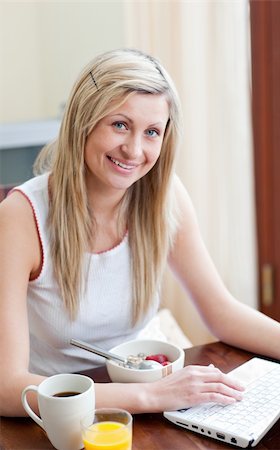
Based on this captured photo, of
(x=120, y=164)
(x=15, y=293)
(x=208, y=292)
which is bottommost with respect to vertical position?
(x=208, y=292)

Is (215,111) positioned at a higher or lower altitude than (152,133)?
lower

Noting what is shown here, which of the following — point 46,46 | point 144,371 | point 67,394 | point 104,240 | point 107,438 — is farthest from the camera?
point 46,46

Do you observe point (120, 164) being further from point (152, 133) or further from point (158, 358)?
point (158, 358)

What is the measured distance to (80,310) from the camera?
5.26ft

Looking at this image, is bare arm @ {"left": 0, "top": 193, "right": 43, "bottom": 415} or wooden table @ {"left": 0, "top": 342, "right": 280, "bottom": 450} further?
bare arm @ {"left": 0, "top": 193, "right": 43, "bottom": 415}

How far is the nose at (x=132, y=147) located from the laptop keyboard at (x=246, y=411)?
0.52 meters

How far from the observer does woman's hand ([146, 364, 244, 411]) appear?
1254 millimetres

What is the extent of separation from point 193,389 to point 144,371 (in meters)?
0.10

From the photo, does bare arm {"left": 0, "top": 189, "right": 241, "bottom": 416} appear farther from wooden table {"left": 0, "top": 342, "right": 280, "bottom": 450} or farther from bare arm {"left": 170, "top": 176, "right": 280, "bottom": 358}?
bare arm {"left": 170, "top": 176, "right": 280, "bottom": 358}

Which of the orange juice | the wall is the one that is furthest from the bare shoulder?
the wall

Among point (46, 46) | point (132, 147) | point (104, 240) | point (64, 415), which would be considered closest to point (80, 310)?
point (104, 240)

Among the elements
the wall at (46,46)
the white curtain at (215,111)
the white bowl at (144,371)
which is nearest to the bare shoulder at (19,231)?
the white bowl at (144,371)

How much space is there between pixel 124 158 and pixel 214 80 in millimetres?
1324

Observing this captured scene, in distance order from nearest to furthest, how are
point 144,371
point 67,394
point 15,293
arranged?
point 67,394
point 144,371
point 15,293
